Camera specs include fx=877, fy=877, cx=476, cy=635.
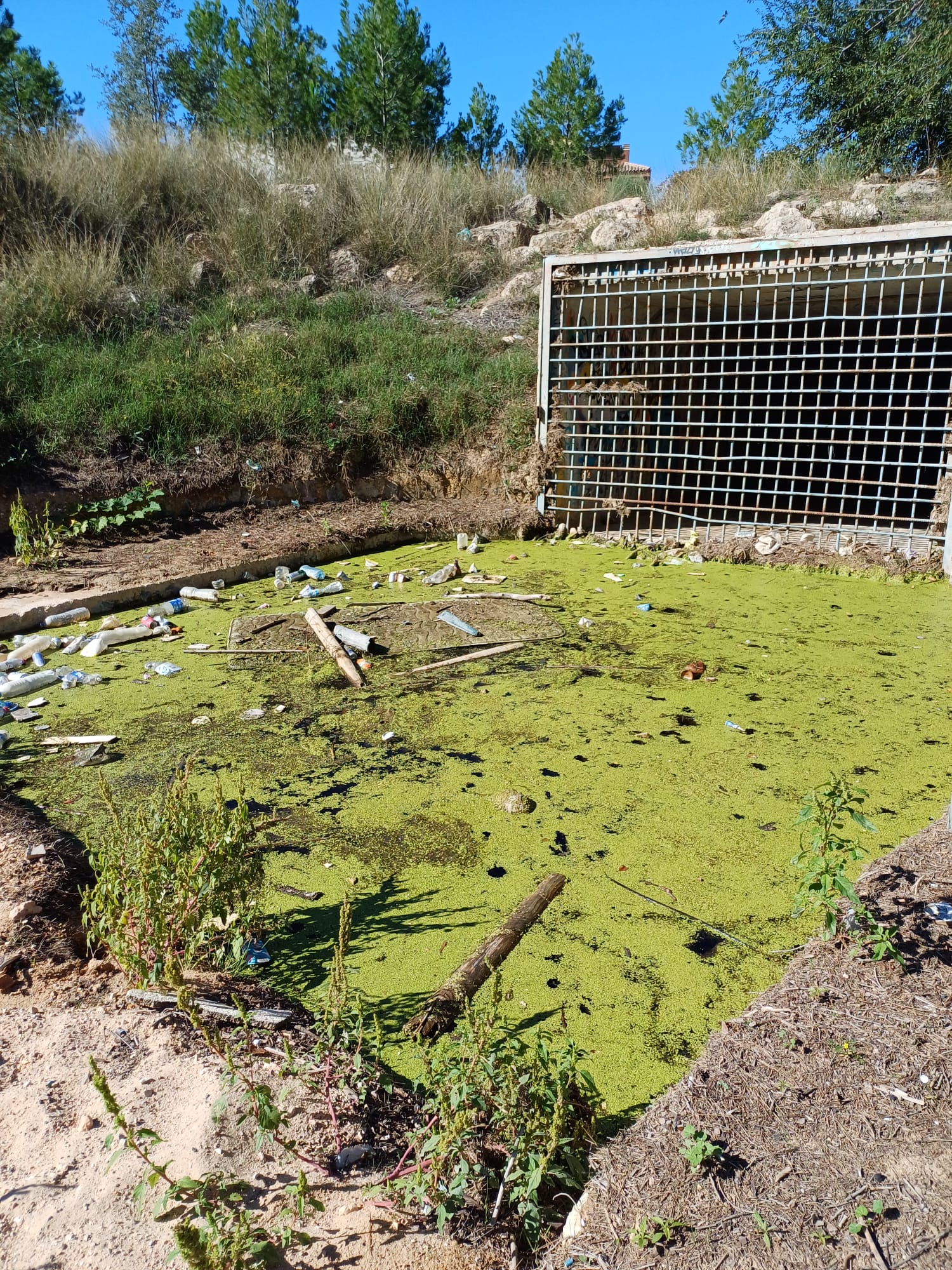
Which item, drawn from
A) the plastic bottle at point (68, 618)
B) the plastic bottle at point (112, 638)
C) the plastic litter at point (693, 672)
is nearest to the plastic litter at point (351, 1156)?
the plastic litter at point (693, 672)

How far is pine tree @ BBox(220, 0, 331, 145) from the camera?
2119cm

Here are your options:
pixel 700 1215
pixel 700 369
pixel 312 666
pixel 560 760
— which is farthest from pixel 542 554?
pixel 700 1215

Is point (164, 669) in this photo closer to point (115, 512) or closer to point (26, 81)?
point (115, 512)

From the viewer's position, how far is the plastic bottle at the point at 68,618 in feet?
17.8

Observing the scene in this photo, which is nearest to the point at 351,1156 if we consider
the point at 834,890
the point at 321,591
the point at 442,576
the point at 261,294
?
the point at 834,890

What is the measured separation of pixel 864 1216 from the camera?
1455 mm

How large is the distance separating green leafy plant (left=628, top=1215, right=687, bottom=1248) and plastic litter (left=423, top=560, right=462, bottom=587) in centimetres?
492

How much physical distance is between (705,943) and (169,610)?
169 inches

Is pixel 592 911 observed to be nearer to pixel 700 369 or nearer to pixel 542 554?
pixel 542 554

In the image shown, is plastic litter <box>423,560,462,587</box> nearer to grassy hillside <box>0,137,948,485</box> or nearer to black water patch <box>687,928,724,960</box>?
grassy hillside <box>0,137,948,485</box>

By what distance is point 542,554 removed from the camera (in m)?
7.16

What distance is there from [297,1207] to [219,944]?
39.8 inches

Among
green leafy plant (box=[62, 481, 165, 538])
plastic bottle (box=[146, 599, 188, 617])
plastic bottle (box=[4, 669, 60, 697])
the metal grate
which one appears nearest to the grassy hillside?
green leafy plant (box=[62, 481, 165, 538])

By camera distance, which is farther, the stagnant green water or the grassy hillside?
the grassy hillside
